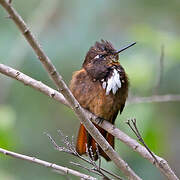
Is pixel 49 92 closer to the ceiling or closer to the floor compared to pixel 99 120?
closer to the ceiling

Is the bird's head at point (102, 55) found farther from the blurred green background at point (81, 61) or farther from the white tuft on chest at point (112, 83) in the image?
the blurred green background at point (81, 61)

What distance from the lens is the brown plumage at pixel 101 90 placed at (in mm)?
4039

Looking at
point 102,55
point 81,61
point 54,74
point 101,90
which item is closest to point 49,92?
point 54,74

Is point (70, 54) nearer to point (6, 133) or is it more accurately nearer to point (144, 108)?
point (144, 108)

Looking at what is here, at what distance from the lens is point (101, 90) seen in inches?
160

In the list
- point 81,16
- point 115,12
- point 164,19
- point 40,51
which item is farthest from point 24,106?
point 40,51

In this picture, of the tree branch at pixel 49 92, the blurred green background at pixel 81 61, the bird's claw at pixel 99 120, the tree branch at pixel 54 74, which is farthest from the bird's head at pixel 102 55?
the tree branch at pixel 54 74

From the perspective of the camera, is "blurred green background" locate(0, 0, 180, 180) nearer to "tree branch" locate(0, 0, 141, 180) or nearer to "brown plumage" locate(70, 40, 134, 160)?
"brown plumage" locate(70, 40, 134, 160)

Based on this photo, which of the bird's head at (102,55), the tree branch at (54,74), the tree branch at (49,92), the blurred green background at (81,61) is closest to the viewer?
the tree branch at (54,74)

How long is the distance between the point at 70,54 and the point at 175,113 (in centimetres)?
144

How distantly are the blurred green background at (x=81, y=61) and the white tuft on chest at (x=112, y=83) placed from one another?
0.98 feet

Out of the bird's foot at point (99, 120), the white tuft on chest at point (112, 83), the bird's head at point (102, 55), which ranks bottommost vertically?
the bird's foot at point (99, 120)

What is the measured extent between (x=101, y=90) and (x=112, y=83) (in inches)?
4.3

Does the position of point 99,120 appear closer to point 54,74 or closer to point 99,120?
point 99,120
